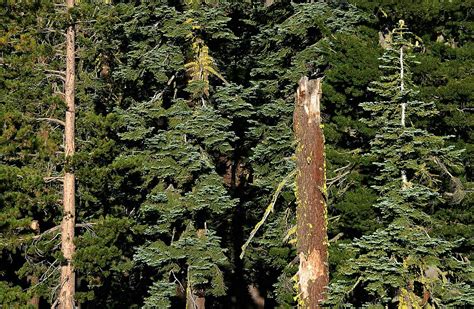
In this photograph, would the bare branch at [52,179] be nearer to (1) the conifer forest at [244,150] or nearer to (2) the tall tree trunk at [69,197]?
(1) the conifer forest at [244,150]

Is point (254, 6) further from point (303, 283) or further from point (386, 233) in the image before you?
point (303, 283)

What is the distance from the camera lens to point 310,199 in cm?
948

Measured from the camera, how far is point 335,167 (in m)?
14.9

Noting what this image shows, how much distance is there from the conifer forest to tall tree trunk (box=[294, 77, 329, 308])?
0.8 inches

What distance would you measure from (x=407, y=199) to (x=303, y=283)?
9.02ft

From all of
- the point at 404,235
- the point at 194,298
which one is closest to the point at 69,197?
the point at 194,298

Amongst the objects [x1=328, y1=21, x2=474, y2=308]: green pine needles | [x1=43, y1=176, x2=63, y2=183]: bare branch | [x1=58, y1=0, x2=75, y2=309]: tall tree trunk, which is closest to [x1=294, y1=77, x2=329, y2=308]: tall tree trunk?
[x1=328, y1=21, x2=474, y2=308]: green pine needles

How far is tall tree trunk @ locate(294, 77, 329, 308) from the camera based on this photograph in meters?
9.38

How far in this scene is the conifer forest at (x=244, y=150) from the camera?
11.0m

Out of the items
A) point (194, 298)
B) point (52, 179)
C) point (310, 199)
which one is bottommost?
point (194, 298)

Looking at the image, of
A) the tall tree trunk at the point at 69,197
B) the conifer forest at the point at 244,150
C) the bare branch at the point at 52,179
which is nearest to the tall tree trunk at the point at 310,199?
the conifer forest at the point at 244,150

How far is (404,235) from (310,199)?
216 cm

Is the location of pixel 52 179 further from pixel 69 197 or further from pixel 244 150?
pixel 244 150

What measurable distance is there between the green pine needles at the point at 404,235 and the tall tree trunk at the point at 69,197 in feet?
19.3
